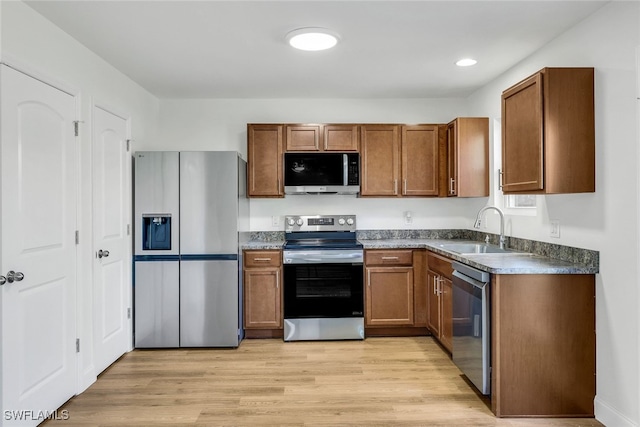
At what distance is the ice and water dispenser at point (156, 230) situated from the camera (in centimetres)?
362

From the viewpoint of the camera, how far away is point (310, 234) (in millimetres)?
4398

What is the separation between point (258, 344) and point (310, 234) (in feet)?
4.08

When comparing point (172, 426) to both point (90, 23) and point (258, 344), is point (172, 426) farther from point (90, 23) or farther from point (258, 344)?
point (90, 23)

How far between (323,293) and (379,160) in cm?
144

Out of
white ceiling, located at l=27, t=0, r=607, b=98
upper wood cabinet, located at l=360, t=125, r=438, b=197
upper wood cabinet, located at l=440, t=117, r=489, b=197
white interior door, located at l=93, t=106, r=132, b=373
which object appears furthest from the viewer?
upper wood cabinet, located at l=360, t=125, r=438, b=197

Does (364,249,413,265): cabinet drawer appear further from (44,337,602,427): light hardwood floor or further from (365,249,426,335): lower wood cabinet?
(44,337,602,427): light hardwood floor

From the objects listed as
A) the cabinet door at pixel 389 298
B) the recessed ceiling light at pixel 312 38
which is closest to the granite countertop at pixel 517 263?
the cabinet door at pixel 389 298

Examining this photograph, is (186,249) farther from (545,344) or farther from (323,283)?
(545,344)

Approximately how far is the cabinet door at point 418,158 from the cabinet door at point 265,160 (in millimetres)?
1258

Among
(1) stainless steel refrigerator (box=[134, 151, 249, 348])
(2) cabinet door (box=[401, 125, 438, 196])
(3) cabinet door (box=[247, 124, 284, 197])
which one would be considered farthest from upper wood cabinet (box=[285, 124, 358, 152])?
(1) stainless steel refrigerator (box=[134, 151, 249, 348])

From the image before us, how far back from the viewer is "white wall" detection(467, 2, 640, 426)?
2133 mm

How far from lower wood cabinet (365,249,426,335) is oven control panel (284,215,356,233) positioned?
0.58 m

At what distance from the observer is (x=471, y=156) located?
3.83 metres

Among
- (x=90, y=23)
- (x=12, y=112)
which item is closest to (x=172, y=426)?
(x=12, y=112)
